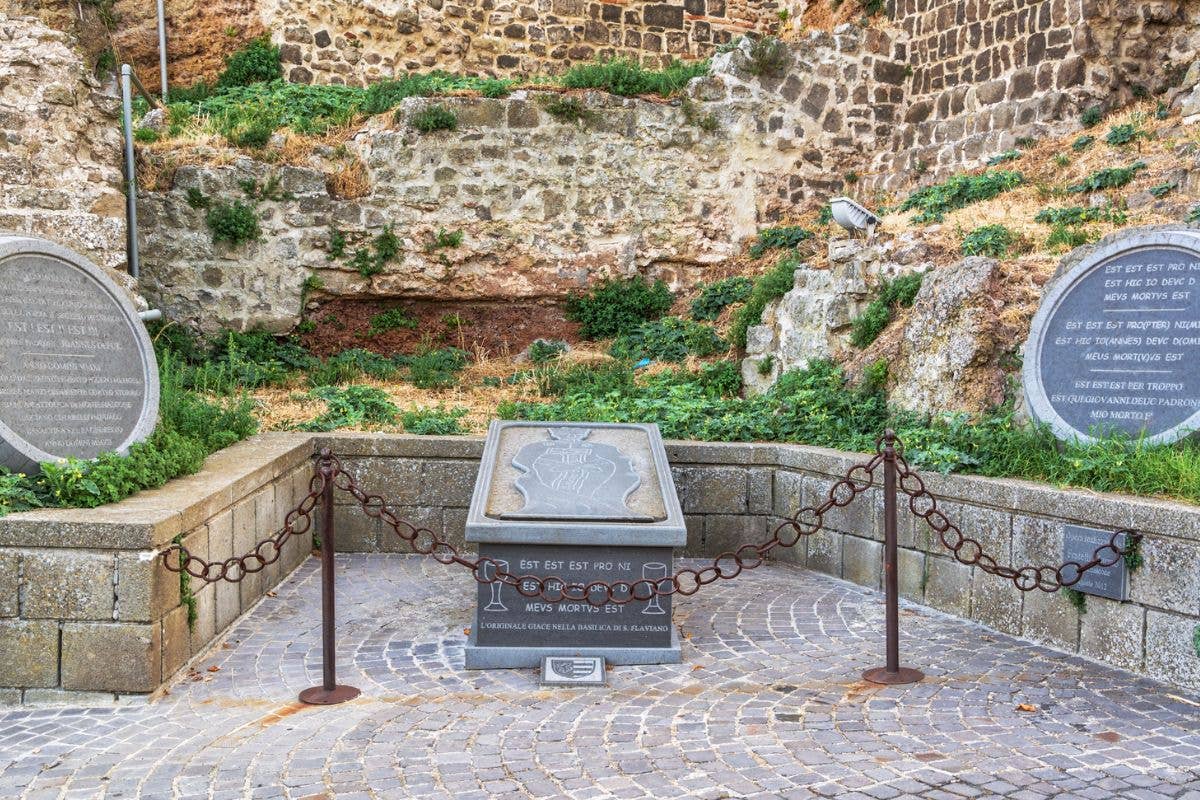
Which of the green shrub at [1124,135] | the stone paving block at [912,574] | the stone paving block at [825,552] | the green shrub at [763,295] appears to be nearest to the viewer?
the stone paving block at [912,574]

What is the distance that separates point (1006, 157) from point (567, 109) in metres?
4.88

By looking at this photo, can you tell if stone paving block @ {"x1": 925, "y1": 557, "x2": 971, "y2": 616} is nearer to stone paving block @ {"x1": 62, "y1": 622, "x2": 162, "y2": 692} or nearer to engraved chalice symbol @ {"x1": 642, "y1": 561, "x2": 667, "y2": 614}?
engraved chalice symbol @ {"x1": 642, "y1": 561, "x2": 667, "y2": 614}

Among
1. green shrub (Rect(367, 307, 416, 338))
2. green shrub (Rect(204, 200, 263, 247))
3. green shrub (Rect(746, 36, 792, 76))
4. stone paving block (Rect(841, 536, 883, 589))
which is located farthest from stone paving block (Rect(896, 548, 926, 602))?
green shrub (Rect(746, 36, 792, 76))

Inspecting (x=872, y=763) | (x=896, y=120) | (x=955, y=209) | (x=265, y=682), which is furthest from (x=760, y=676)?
(x=896, y=120)

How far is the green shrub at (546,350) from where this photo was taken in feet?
37.9

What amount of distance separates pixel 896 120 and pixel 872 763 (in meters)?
11.3

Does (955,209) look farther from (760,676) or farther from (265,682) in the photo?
(265,682)

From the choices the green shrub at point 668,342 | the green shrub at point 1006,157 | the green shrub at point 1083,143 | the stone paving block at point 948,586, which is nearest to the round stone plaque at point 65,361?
the stone paving block at point 948,586

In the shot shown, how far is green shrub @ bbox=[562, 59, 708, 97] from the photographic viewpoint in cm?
1234

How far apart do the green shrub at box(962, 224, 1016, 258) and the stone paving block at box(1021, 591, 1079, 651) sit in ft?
12.3

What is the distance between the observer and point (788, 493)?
7.31m

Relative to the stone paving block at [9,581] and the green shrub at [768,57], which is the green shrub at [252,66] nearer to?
the green shrub at [768,57]

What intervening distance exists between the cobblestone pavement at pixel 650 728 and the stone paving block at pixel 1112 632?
0.34ft

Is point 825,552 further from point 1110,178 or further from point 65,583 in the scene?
point 1110,178
